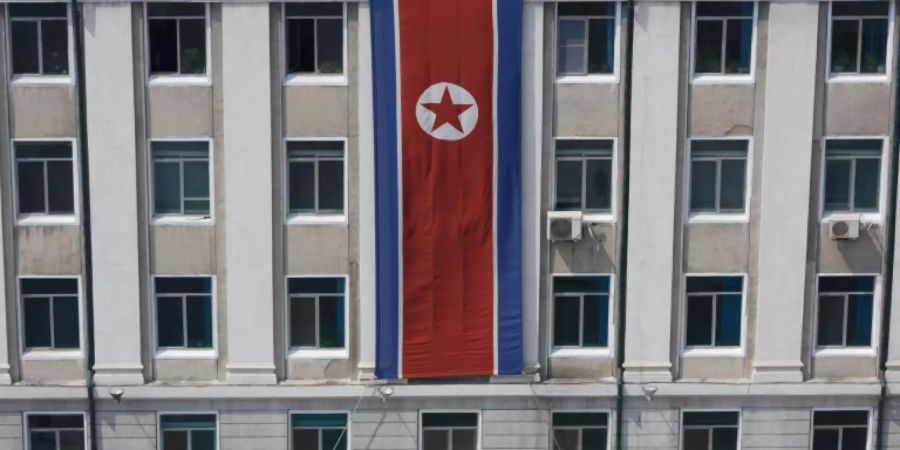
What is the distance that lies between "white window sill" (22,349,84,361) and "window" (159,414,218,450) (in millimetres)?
1924

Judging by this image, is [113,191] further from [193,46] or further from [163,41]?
[193,46]

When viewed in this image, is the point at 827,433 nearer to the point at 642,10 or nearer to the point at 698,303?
the point at 698,303

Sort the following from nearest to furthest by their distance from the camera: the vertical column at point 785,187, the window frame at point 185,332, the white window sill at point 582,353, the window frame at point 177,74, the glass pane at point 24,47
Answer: the window frame at point 177,74 < the vertical column at point 785,187 < the glass pane at point 24,47 < the window frame at point 185,332 < the white window sill at point 582,353

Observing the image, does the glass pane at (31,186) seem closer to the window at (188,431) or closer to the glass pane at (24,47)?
the glass pane at (24,47)

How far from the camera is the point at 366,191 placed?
18.1 m

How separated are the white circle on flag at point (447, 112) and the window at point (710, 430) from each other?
6.81 metres

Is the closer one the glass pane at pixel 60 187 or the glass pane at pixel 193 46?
the glass pane at pixel 193 46

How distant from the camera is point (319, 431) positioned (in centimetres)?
1888

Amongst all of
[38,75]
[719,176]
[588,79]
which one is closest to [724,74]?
[719,176]

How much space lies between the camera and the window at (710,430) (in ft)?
62.2

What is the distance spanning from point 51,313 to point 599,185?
10.3 metres

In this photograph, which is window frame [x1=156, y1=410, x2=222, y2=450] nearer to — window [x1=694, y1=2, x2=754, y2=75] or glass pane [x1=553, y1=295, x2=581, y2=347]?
glass pane [x1=553, y1=295, x2=581, y2=347]

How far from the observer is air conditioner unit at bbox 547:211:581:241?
1800 cm

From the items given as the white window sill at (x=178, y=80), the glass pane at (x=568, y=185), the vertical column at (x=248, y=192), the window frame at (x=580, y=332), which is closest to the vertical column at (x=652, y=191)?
the window frame at (x=580, y=332)
